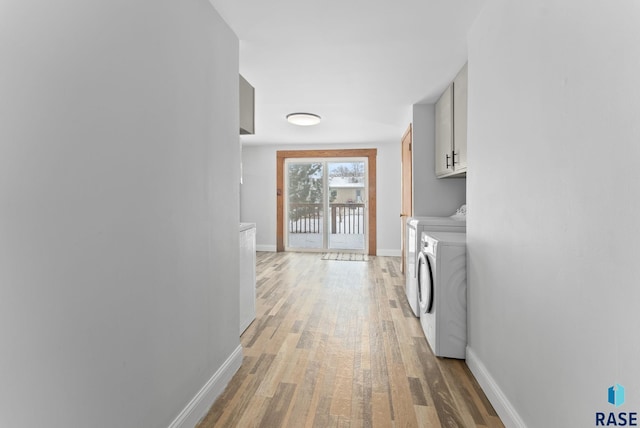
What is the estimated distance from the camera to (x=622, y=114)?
35.5 inches

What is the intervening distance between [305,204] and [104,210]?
575 centimetres

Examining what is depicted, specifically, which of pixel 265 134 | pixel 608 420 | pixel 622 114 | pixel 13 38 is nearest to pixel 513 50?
pixel 622 114

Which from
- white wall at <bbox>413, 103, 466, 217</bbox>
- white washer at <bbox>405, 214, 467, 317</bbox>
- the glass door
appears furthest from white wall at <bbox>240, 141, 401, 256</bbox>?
white washer at <bbox>405, 214, 467, 317</bbox>

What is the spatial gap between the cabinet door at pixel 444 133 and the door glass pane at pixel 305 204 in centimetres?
330

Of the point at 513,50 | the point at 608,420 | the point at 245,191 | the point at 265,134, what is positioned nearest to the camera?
the point at 608,420

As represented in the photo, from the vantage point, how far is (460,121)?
2.86 meters

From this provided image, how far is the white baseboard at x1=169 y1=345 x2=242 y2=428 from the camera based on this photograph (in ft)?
5.11

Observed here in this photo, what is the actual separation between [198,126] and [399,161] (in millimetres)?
5163

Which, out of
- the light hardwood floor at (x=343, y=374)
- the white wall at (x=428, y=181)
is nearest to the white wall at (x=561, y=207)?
the light hardwood floor at (x=343, y=374)

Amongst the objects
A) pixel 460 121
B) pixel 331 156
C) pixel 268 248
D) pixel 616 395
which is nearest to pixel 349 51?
pixel 460 121

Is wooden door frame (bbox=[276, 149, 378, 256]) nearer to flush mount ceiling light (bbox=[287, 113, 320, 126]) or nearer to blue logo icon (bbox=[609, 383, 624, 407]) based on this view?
flush mount ceiling light (bbox=[287, 113, 320, 126])

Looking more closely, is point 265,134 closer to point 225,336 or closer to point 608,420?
point 225,336

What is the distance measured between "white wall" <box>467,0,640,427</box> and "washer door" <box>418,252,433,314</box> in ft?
1.70

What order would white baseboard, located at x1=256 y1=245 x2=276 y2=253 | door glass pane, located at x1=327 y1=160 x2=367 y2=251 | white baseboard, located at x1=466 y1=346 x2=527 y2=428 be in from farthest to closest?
white baseboard, located at x1=256 y1=245 x2=276 y2=253 < door glass pane, located at x1=327 y1=160 x2=367 y2=251 < white baseboard, located at x1=466 y1=346 x2=527 y2=428
